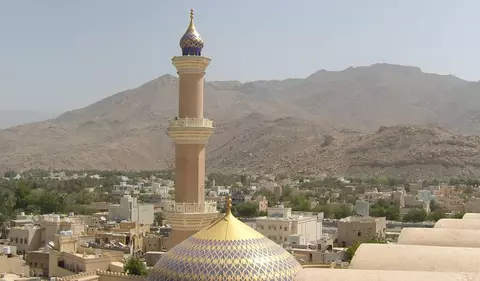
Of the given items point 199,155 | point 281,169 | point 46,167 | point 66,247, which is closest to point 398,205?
point 66,247

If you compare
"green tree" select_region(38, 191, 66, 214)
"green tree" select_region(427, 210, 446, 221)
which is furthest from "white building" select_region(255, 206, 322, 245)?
"green tree" select_region(38, 191, 66, 214)

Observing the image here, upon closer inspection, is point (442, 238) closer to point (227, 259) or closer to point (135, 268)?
point (227, 259)

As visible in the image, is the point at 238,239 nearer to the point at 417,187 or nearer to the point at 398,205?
the point at 398,205

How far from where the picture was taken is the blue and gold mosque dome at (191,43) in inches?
493

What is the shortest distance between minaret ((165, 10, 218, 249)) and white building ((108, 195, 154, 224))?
24.8 metres

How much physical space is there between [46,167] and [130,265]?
93.4 m

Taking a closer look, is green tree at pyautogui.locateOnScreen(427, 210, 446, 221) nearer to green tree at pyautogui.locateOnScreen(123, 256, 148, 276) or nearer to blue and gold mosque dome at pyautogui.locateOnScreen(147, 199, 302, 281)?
green tree at pyautogui.locateOnScreen(123, 256, 148, 276)

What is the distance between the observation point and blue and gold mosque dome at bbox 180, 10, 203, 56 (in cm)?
1252

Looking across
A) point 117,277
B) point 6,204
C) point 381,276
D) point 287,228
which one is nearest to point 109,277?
point 117,277

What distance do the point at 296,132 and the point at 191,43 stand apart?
100947mm

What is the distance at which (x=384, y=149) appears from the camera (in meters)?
90.2

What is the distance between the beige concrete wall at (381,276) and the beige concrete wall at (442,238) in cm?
204

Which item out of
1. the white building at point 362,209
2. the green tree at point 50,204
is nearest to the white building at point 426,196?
the white building at point 362,209

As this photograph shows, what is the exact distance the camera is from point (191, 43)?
1256 centimetres
